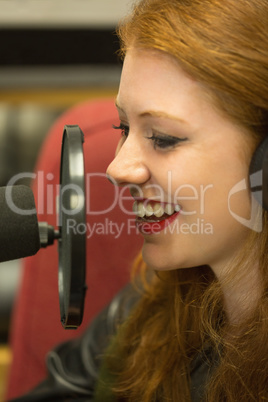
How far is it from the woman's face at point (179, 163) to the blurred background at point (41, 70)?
853 millimetres

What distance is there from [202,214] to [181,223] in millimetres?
31

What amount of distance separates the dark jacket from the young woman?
0.61 ft

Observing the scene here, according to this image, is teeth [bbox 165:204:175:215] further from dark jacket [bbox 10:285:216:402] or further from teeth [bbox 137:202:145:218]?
dark jacket [bbox 10:285:216:402]

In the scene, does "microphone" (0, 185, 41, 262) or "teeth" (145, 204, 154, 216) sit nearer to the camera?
"microphone" (0, 185, 41, 262)

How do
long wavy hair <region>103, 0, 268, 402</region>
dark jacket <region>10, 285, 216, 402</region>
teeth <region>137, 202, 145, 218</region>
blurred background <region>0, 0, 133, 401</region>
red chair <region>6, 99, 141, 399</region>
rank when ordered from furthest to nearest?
blurred background <region>0, 0, 133, 401</region>
red chair <region>6, 99, 141, 399</region>
dark jacket <region>10, 285, 216, 402</region>
teeth <region>137, 202, 145, 218</region>
long wavy hair <region>103, 0, 268, 402</region>

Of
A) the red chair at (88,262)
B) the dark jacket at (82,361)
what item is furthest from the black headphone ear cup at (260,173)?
the red chair at (88,262)

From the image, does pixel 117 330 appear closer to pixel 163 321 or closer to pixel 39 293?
pixel 163 321

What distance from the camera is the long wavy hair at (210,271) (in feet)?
2.09

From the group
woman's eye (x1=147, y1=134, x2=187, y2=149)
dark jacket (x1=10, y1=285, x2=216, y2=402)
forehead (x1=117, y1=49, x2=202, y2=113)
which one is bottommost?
dark jacket (x1=10, y1=285, x2=216, y2=402)

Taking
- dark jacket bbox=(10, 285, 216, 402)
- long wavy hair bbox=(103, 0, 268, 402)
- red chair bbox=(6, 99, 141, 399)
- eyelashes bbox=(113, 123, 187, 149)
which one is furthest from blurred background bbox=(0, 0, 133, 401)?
eyelashes bbox=(113, 123, 187, 149)

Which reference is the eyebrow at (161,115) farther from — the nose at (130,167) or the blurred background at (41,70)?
the blurred background at (41,70)

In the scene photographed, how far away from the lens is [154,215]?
74 centimetres

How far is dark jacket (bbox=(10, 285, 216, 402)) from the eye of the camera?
0.96m

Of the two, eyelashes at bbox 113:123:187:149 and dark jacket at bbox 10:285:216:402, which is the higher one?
eyelashes at bbox 113:123:187:149
